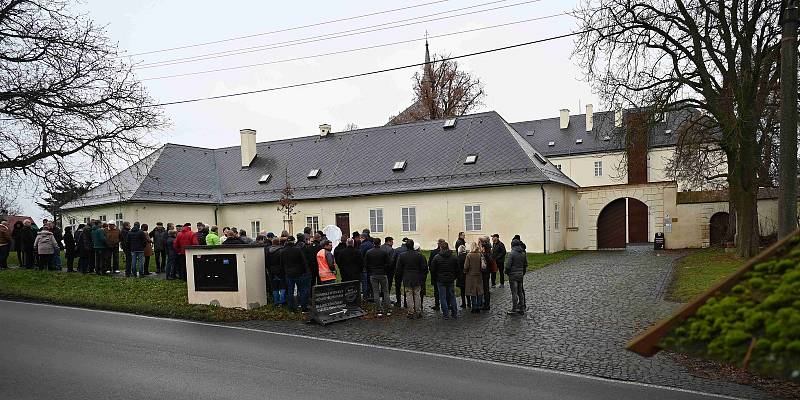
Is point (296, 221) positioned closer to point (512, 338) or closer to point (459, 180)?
point (459, 180)

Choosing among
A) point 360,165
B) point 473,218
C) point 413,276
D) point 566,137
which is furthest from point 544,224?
point 566,137

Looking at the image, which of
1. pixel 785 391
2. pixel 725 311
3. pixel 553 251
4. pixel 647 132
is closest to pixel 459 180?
pixel 553 251

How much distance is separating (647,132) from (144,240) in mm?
18204

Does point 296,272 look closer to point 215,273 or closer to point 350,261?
point 350,261

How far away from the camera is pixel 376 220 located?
32.2m

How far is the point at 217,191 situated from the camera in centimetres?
3869

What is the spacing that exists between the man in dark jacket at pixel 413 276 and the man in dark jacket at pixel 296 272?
7.53 feet

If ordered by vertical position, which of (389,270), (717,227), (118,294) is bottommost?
(717,227)

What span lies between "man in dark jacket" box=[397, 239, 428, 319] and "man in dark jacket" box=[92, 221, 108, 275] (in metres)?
11.2

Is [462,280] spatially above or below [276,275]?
below

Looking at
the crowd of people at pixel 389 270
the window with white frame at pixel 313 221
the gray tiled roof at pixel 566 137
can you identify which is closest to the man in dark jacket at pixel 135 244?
the crowd of people at pixel 389 270

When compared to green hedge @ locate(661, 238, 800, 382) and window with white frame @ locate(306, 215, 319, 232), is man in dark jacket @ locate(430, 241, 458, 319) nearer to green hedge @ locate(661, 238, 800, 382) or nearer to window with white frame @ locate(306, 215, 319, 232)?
green hedge @ locate(661, 238, 800, 382)

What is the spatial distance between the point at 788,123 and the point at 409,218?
22909 mm

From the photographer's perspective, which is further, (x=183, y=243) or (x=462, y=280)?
(x=183, y=243)
